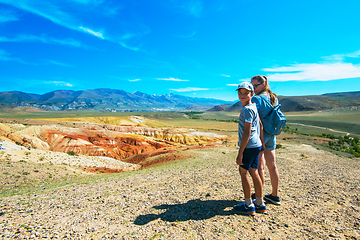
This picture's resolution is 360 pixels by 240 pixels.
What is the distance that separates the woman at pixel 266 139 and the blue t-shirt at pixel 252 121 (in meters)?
0.53

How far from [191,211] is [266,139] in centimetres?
260

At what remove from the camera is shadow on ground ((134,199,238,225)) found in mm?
4020

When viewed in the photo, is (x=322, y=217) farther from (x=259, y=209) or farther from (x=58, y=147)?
(x=58, y=147)

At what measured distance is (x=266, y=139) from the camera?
13.9 feet

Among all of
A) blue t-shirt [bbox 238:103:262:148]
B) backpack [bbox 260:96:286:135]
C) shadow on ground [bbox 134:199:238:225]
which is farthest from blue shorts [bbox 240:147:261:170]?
shadow on ground [bbox 134:199:238:225]

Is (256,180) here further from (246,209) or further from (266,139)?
(266,139)

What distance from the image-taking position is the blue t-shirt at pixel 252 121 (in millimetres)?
3555

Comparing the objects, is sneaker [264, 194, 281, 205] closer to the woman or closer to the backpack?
the woman

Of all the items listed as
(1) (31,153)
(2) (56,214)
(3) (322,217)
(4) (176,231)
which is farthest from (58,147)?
(3) (322,217)

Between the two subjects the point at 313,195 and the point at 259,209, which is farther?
the point at 313,195

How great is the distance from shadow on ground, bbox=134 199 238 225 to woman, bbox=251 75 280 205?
3.51 ft

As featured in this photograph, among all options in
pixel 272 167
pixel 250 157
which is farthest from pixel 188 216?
pixel 272 167

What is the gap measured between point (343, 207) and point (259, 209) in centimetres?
213

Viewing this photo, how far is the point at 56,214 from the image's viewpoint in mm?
4508
